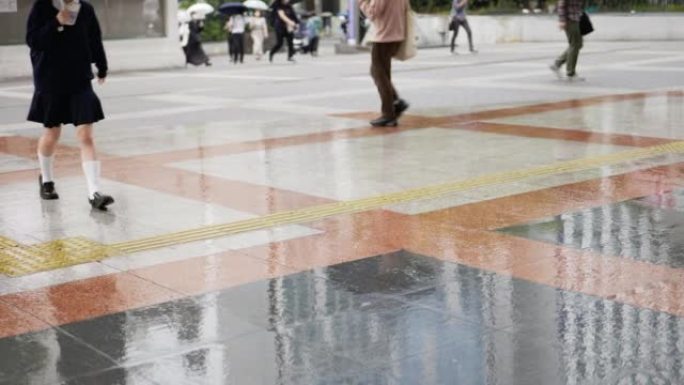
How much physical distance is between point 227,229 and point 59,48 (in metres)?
1.96

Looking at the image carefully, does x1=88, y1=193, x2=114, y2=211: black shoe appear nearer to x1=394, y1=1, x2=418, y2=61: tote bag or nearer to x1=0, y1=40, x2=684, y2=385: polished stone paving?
x1=0, y1=40, x2=684, y2=385: polished stone paving

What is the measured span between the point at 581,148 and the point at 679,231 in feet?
10.7

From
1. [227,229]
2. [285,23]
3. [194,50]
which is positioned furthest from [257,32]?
[227,229]

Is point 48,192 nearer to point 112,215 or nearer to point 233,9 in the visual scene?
point 112,215

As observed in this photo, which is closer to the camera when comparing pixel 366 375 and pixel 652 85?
pixel 366 375

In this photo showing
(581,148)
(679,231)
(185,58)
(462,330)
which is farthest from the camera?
(185,58)

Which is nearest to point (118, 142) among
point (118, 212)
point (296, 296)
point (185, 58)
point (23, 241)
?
point (118, 212)

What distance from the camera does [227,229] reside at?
21.3 ft

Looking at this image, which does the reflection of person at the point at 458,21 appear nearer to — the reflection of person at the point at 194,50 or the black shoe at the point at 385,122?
the reflection of person at the point at 194,50

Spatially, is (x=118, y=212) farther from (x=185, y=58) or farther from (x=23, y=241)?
(x=185, y=58)

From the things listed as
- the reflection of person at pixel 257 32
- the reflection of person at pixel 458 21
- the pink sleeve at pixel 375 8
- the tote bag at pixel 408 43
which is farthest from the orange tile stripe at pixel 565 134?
the reflection of person at pixel 257 32

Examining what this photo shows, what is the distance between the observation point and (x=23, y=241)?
631cm

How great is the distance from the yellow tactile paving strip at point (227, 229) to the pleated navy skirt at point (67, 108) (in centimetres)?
124

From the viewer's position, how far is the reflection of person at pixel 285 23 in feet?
81.2
